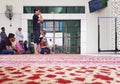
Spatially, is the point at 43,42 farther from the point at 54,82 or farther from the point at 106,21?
the point at 54,82

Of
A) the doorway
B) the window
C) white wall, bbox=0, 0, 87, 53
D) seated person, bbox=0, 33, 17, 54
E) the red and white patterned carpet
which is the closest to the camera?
the red and white patterned carpet

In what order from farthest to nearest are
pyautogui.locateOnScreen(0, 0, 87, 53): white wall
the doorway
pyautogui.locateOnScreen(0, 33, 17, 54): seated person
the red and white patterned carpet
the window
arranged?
the doorway < the window < pyautogui.locateOnScreen(0, 0, 87, 53): white wall < pyautogui.locateOnScreen(0, 33, 17, 54): seated person < the red and white patterned carpet

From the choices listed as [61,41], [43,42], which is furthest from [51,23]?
[43,42]

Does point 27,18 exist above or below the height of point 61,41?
above

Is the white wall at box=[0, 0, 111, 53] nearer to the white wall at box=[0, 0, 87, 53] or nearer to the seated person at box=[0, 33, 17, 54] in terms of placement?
the white wall at box=[0, 0, 87, 53]

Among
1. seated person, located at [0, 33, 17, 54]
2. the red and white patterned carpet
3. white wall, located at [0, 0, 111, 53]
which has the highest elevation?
white wall, located at [0, 0, 111, 53]

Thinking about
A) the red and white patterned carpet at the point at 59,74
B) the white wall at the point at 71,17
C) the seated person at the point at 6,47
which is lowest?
the red and white patterned carpet at the point at 59,74

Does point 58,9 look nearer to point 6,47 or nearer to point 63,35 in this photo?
point 63,35

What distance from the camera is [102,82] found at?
2.18 metres

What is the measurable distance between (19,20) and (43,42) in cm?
496

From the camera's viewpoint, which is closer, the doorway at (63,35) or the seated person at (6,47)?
the seated person at (6,47)

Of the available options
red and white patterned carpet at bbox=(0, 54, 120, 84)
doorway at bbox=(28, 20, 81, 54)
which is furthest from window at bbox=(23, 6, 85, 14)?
red and white patterned carpet at bbox=(0, 54, 120, 84)

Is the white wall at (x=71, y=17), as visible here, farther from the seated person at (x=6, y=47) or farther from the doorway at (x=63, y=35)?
the seated person at (x=6, y=47)

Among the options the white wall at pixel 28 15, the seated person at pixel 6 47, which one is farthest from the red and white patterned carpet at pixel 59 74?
the white wall at pixel 28 15
